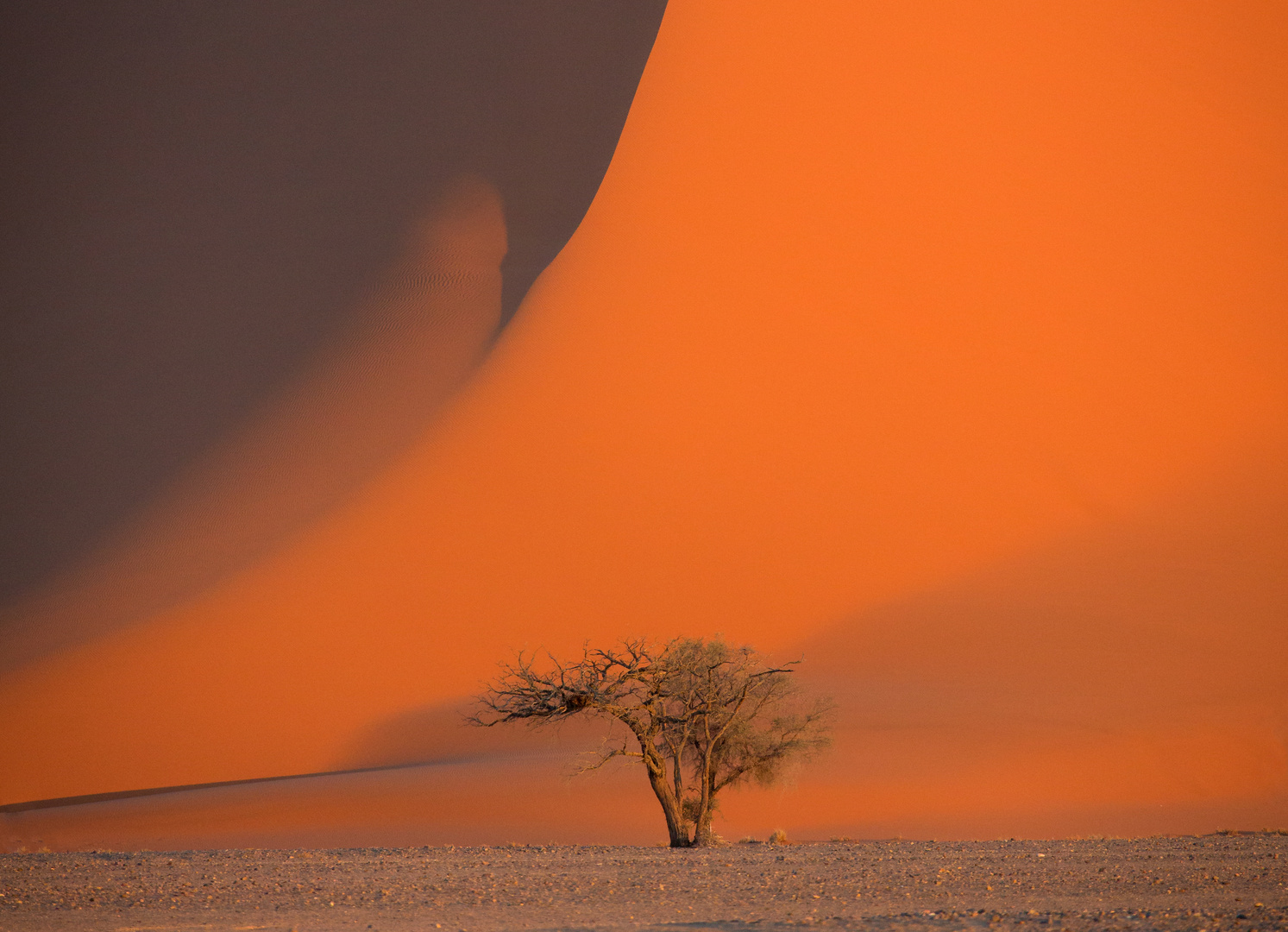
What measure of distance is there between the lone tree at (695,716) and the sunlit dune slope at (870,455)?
219 centimetres

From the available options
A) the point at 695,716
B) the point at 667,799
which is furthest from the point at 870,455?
the point at 667,799

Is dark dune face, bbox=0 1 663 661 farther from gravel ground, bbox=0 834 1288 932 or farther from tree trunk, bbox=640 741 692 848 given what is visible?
gravel ground, bbox=0 834 1288 932

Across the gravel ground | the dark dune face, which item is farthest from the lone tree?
the dark dune face

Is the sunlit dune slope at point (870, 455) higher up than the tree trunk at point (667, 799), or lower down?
higher up

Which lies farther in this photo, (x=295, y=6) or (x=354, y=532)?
(x=295, y=6)

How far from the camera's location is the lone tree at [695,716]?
12.5 meters

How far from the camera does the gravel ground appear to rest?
717 cm

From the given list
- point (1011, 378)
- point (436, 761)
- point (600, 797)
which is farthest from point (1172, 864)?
point (1011, 378)

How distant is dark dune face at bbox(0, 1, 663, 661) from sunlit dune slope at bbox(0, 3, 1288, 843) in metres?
2.00

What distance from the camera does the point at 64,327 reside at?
25094 mm

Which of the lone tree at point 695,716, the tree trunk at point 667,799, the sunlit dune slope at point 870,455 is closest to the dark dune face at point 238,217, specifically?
the sunlit dune slope at point 870,455

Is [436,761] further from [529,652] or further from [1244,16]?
[1244,16]

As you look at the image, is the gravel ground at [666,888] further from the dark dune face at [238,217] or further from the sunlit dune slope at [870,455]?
the dark dune face at [238,217]

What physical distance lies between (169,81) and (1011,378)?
22.1 meters
